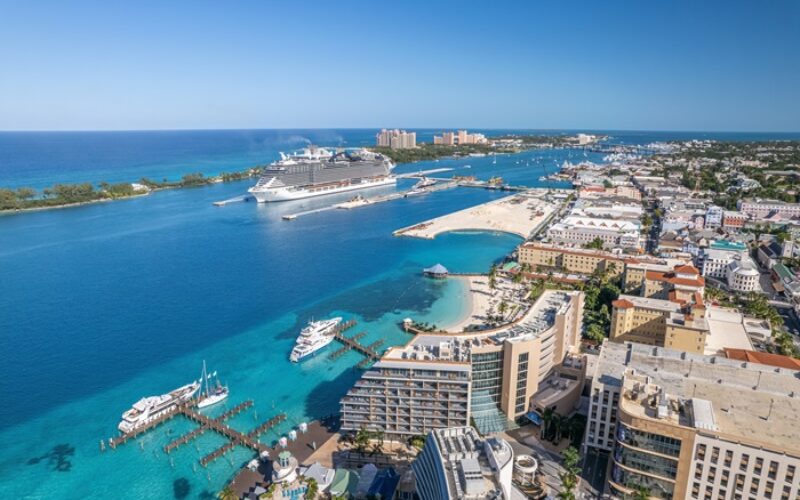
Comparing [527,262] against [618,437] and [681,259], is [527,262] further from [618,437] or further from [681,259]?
[618,437]

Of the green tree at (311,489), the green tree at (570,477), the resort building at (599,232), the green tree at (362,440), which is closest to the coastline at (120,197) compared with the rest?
the resort building at (599,232)

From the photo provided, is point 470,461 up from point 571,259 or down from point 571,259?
up

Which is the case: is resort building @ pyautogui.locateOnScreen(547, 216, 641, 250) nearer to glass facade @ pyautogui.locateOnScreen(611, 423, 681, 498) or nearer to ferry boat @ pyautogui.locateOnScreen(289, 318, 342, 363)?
ferry boat @ pyautogui.locateOnScreen(289, 318, 342, 363)

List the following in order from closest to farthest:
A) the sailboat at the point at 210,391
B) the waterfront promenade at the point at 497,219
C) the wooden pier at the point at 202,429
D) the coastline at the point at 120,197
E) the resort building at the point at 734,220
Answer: the wooden pier at the point at 202,429
the sailboat at the point at 210,391
the resort building at the point at 734,220
the waterfront promenade at the point at 497,219
the coastline at the point at 120,197

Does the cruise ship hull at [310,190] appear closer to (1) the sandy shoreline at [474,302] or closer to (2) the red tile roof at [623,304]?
(1) the sandy shoreline at [474,302]

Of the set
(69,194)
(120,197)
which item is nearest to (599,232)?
(120,197)

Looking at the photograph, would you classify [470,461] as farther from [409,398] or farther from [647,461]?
[647,461]

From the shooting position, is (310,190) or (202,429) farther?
(310,190)
